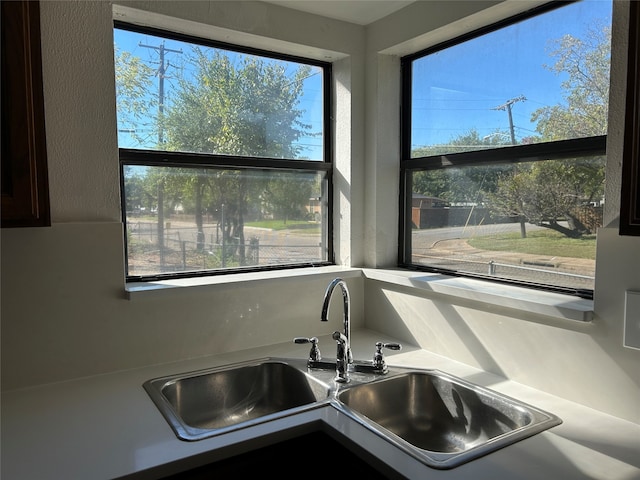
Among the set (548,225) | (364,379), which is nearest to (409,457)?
(364,379)

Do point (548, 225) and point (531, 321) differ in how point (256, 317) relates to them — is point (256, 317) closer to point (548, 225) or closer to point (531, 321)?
point (531, 321)

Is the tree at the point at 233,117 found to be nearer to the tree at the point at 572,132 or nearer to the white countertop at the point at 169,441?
the white countertop at the point at 169,441

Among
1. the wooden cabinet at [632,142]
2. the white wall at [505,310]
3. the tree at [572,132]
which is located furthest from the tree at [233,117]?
the wooden cabinet at [632,142]

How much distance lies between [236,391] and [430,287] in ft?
2.78

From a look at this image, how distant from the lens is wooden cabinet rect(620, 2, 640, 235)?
1.01 meters

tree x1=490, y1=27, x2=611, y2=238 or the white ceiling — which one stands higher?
the white ceiling

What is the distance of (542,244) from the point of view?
161 cm

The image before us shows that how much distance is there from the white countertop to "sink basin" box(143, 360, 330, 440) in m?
0.15

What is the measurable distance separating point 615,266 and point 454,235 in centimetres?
74

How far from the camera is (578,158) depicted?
1.49 m

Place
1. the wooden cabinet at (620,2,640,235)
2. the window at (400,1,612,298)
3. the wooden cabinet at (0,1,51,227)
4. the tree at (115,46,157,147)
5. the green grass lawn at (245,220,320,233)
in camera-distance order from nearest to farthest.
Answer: the wooden cabinet at (620,2,640,235), the wooden cabinet at (0,1,51,227), the window at (400,1,612,298), the tree at (115,46,157,147), the green grass lawn at (245,220,320,233)

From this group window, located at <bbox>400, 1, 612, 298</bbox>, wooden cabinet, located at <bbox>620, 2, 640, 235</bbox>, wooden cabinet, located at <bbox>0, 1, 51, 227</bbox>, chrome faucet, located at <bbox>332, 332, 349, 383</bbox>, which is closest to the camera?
wooden cabinet, located at <bbox>620, 2, 640, 235</bbox>

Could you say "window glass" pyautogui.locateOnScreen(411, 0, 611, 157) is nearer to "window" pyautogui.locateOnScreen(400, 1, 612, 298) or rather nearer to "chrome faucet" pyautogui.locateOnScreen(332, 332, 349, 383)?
"window" pyautogui.locateOnScreen(400, 1, 612, 298)

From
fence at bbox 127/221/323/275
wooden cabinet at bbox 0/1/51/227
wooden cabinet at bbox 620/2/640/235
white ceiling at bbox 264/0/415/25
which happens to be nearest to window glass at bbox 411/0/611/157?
white ceiling at bbox 264/0/415/25
